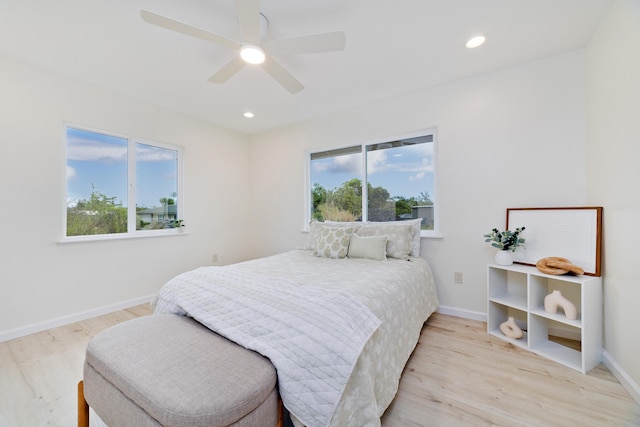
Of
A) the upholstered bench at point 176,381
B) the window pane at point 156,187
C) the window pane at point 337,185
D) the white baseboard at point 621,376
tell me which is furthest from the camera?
the window pane at point 337,185

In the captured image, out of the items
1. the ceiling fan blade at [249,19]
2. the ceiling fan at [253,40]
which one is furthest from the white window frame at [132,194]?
the ceiling fan blade at [249,19]

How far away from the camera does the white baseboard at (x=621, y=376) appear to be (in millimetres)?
1529

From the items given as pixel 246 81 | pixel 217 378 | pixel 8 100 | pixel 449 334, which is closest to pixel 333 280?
pixel 217 378

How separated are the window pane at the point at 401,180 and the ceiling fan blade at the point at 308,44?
1754 millimetres

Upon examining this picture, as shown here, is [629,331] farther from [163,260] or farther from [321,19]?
[163,260]

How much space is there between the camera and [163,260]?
11.3 ft

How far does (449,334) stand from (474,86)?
2.43 meters

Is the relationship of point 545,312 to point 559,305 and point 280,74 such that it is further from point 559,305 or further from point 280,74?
point 280,74

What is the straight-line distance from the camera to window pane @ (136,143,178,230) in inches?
131

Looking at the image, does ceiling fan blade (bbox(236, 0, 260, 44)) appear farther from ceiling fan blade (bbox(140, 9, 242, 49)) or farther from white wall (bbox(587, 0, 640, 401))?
white wall (bbox(587, 0, 640, 401))

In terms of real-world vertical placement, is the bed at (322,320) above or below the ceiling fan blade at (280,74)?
below

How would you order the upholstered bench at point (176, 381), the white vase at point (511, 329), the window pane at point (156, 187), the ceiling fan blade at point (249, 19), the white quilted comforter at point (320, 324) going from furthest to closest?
the window pane at point (156, 187) → the white vase at point (511, 329) → the ceiling fan blade at point (249, 19) → the white quilted comforter at point (320, 324) → the upholstered bench at point (176, 381)

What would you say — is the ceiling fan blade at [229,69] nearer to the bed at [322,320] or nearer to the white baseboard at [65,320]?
the bed at [322,320]

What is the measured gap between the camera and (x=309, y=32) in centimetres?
200
